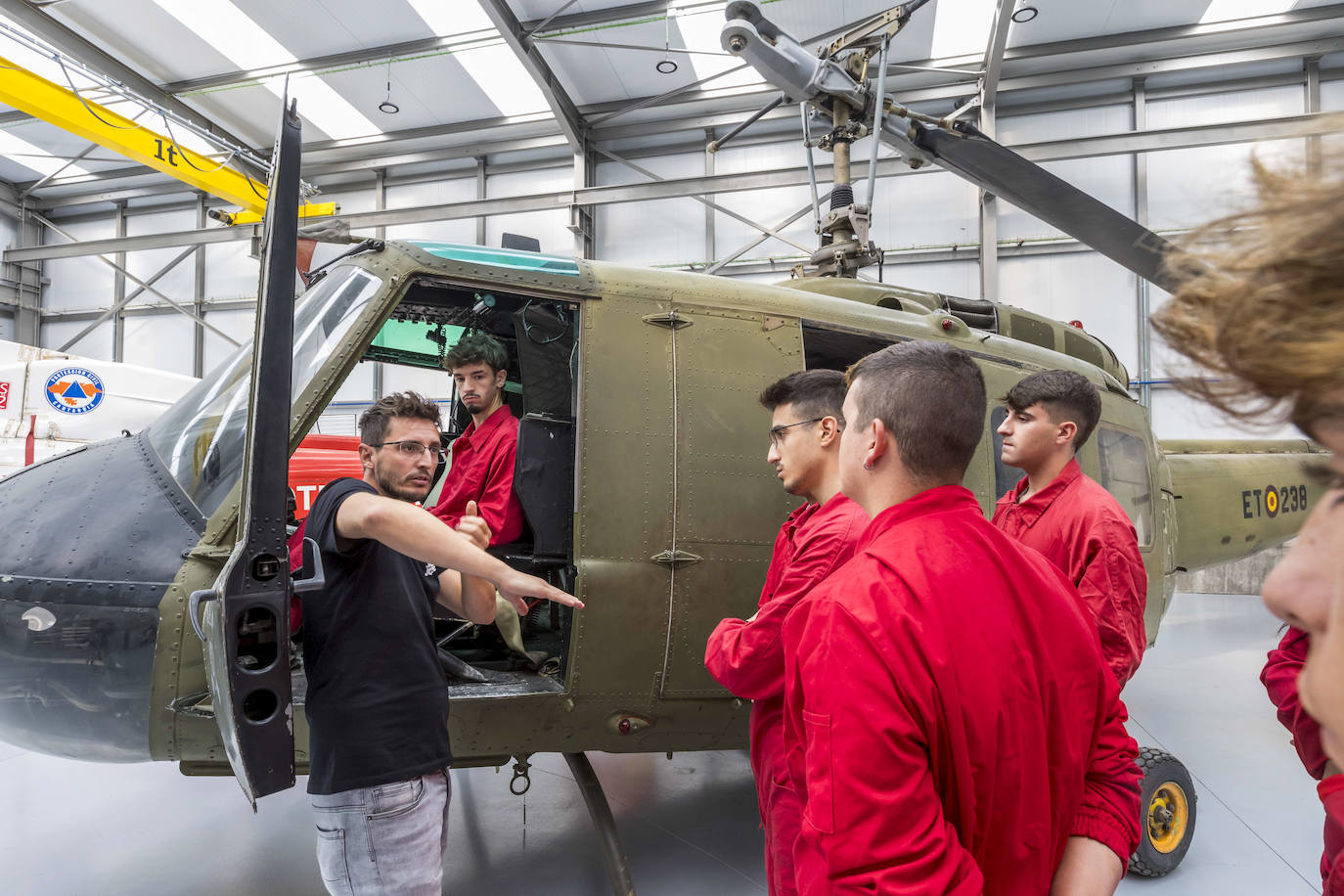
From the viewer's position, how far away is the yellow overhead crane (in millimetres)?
9016

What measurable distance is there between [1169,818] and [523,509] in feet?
9.57

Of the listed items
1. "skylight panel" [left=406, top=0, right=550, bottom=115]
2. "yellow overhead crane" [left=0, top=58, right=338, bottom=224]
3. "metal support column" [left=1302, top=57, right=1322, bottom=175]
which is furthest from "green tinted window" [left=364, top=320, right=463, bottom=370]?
"metal support column" [left=1302, top=57, right=1322, bottom=175]

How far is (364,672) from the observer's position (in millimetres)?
1854

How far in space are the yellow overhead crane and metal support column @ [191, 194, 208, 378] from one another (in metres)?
3.63

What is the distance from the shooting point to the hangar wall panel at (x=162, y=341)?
51.1 feet

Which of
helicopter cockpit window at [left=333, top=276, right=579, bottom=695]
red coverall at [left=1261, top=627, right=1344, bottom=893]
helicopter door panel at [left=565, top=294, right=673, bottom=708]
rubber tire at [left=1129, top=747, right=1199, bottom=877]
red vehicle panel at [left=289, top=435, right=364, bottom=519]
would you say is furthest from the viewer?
red vehicle panel at [left=289, top=435, right=364, bottom=519]

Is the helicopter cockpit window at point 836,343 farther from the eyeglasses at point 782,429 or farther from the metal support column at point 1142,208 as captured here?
the metal support column at point 1142,208

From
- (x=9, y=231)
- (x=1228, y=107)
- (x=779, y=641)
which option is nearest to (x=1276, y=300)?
(x=779, y=641)

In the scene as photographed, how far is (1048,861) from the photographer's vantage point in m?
1.17

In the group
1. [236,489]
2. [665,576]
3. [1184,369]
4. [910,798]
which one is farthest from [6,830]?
[1184,369]

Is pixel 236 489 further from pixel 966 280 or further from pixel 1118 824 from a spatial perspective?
pixel 966 280

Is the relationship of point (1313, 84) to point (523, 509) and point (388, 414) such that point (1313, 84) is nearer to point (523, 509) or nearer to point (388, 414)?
point (523, 509)

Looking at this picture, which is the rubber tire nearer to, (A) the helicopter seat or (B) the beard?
(A) the helicopter seat

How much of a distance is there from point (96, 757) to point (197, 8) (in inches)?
448
